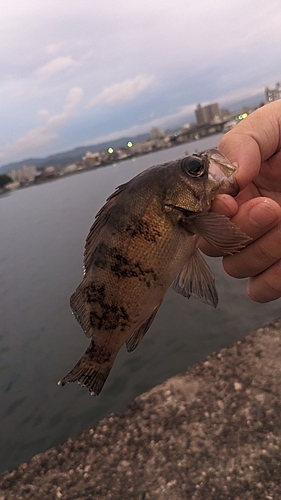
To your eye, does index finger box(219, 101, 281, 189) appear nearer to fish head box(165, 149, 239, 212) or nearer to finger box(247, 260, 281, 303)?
fish head box(165, 149, 239, 212)

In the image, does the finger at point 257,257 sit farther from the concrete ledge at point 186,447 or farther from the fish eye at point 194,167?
the concrete ledge at point 186,447

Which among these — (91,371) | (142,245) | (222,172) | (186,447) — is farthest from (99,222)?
(186,447)

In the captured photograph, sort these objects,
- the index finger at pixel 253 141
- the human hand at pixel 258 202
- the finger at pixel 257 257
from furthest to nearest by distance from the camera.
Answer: the finger at pixel 257 257 → the index finger at pixel 253 141 → the human hand at pixel 258 202

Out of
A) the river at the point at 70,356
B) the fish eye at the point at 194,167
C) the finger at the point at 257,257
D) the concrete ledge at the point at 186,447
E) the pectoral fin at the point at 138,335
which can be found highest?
the fish eye at the point at 194,167

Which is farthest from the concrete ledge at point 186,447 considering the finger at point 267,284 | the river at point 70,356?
the finger at point 267,284

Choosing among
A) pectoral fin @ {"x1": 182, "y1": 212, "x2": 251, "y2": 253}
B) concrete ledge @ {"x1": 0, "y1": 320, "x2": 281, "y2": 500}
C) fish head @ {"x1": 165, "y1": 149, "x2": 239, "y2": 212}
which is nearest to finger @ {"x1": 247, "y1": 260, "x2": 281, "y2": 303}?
pectoral fin @ {"x1": 182, "y1": 212, "x2": 251, "y2": 253}
